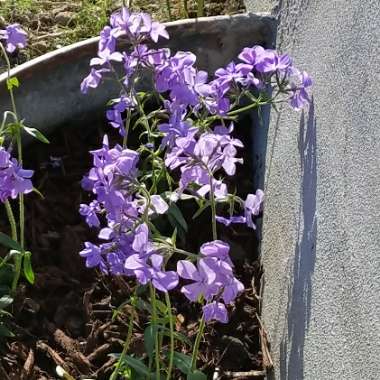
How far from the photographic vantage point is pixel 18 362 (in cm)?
230

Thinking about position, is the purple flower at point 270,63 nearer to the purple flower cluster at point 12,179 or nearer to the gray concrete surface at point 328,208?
the gray concrete surface at point 328,208

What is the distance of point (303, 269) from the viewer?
2070 millimetres

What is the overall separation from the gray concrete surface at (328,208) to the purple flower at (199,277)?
28cm

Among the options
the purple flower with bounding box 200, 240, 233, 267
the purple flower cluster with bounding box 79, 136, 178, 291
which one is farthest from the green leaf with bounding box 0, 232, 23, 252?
the purple flower with bounding box 200, 240, 233, 267

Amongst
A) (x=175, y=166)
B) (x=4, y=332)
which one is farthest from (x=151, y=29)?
(x=4, y=332)

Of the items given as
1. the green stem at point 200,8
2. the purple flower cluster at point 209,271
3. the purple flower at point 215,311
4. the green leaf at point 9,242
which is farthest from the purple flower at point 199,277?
the green stem at point 200,8

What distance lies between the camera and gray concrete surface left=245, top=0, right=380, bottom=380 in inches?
67.0

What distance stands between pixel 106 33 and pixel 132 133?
0.77m

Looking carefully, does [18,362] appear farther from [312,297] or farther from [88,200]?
[312,297]

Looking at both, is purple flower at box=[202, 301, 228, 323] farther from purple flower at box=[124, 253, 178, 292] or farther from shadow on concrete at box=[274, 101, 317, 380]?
shadow on concrete at box=[274, 101, 317, 380]

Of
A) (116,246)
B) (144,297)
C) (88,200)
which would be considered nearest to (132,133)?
(88,200)

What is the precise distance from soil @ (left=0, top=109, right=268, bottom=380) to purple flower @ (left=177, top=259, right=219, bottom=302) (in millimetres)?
633

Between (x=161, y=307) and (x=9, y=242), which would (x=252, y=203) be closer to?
(x=161, y=307)

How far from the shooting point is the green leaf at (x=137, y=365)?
202 centimetres
